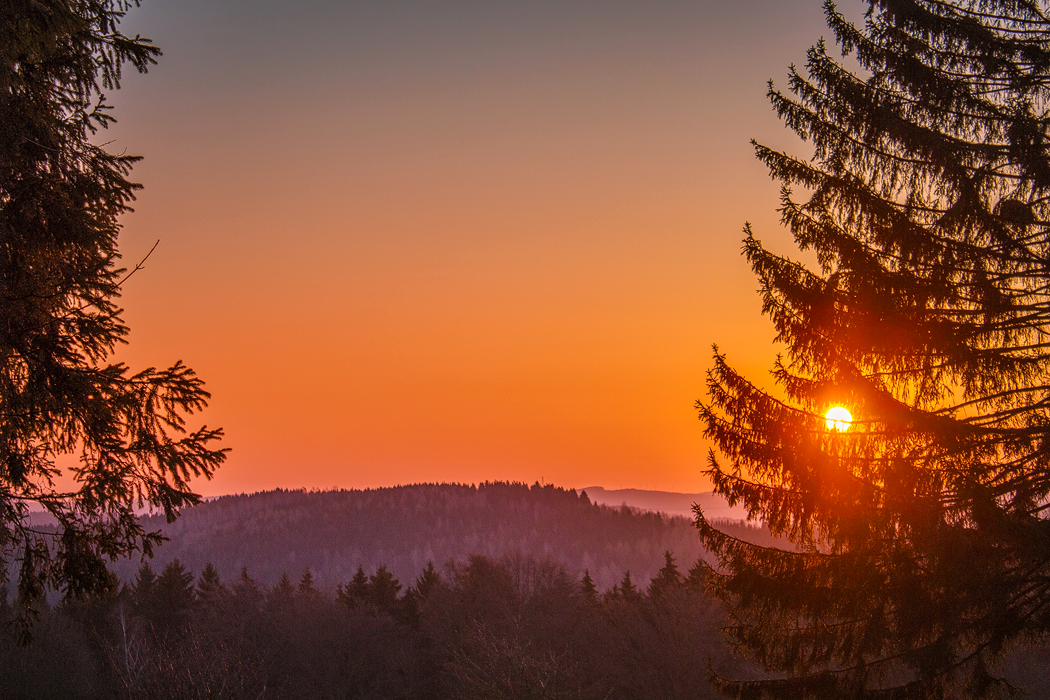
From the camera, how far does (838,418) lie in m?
7.54

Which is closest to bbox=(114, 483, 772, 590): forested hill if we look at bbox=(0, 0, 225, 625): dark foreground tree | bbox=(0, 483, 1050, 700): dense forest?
bbox=(0, 483, 1050, 700): dense forest

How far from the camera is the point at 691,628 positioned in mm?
32375

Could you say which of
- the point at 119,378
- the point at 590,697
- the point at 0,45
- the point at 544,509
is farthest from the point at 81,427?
the point at 544,509

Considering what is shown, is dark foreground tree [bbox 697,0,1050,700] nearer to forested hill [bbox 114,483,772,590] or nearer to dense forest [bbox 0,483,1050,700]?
dense forest [bbox 0,483,1050,700]

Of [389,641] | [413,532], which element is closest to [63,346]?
[389,641]

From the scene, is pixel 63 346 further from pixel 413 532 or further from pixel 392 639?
pixel 413 532

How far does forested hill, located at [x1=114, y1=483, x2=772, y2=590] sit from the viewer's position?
A: 116625 mm

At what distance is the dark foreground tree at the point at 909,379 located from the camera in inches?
272

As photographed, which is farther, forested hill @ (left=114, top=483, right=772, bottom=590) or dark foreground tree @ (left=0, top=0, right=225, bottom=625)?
forested hill @ (left=114, top=483, right=772, bottom=590)

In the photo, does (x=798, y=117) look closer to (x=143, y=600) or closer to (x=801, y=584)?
(x=801, y=584)

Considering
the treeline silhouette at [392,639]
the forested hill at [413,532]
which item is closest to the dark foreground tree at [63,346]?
the treeline silhouette at [392,639]

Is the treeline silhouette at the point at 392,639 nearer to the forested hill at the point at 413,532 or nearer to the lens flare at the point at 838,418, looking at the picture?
the lens flare at the point at 838,418

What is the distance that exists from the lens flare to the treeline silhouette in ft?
62.8

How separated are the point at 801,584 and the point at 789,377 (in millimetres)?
2376
